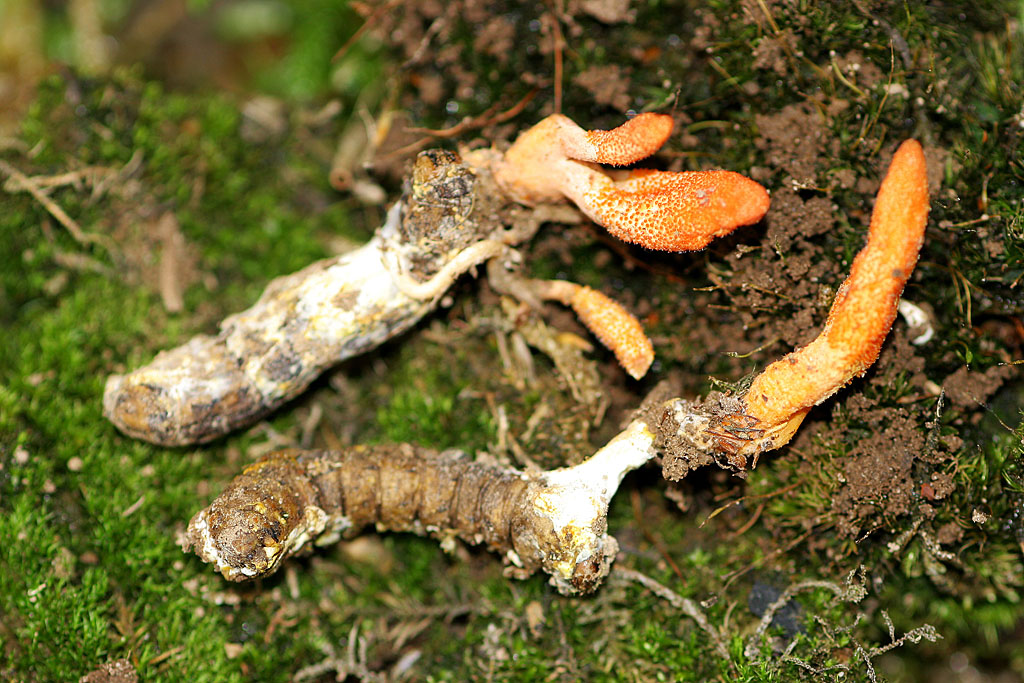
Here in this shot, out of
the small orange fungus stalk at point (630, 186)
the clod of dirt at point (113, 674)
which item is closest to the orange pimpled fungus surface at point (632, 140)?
the small orange fungus stalk at point (630, 186)

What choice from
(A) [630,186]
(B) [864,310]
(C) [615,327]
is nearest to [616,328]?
(C) [615,327]

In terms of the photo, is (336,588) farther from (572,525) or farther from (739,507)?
(739,507)

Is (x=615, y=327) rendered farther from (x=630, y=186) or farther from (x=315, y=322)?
(x=315, y=322)

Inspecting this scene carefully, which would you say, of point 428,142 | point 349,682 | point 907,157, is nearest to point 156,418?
point 349,682

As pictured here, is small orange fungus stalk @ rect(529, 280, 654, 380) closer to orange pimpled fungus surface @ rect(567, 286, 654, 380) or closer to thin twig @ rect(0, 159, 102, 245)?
orange pimpled fungus surface @ rect(567, 286, 654, 380)

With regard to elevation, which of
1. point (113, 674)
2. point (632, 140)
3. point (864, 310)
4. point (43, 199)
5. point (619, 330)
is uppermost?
point (632, 140)

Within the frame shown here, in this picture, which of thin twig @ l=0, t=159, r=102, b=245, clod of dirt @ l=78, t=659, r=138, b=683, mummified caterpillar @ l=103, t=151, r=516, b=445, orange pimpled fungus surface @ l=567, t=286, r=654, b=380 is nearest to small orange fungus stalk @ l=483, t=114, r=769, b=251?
mummified caterpillar @ l=103, t=151, r=516, b=445

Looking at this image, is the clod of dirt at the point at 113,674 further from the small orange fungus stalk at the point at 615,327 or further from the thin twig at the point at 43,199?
the small orange fungus stalk at the point at 615,327
